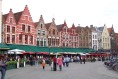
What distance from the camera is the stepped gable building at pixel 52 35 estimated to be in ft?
219

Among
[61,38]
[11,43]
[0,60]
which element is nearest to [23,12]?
[11,43]

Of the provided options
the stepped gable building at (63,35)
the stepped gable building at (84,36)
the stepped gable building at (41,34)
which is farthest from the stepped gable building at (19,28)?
the stepped gable building at (84,36)

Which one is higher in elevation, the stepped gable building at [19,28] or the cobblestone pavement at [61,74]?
the stepped gable building at [19,28]

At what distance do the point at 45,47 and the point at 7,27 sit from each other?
1167cm

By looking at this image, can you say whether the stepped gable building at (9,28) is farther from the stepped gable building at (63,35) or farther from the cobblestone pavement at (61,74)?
the cobblestone pavement at (61,74)

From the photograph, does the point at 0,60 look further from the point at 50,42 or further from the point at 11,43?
the point at 50,42

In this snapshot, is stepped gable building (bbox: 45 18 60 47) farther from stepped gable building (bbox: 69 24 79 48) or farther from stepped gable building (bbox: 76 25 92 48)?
stepped gable building (bbox: 76 25 92 48)

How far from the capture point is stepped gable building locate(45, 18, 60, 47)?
66812mm

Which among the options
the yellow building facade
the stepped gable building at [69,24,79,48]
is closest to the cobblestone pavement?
the stepped gable building at [69,24,79,48]

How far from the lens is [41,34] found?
64.1m

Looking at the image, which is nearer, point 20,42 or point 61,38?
point 20,42

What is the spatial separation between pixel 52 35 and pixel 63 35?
526 centimetres

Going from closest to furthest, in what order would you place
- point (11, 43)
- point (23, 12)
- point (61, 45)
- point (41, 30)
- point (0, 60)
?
point (0, 60) → point (11, 43) → point (23, 12) → point (41, 30) → point (61, 45)

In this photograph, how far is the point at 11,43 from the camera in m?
54.2
